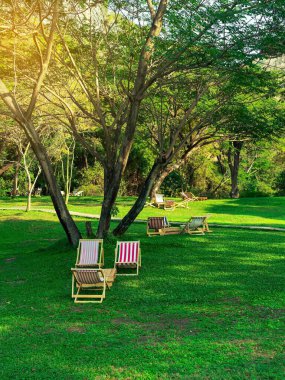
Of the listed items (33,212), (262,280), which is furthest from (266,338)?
(33,212)

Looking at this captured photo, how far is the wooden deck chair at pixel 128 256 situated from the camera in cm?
1348

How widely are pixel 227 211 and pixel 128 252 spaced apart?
17.8 meters

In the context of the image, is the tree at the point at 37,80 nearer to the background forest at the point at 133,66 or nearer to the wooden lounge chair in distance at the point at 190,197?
the background forest at the point at 133,66

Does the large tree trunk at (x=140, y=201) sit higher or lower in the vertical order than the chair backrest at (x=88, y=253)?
higher

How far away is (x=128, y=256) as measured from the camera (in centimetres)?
1367

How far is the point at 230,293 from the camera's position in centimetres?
1113

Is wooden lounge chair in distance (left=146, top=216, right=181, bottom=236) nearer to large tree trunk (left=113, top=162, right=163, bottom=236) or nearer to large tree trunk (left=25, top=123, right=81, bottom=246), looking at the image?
large tree trunk (left=113, top=162, right=163, bottom=236)

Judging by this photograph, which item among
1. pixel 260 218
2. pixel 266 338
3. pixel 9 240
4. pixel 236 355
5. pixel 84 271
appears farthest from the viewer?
pixel 260 218

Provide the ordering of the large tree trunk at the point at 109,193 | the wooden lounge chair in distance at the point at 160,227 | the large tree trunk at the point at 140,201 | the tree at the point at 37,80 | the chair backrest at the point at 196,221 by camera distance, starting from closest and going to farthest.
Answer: the tree at the point at 37,80 < the large tree trunk at the point at 109,193 < the large tree trunk at the point at 140,201 < the chair backrest at the point at 196,221 < the wooden lounge chair in distance at the point at 160,227

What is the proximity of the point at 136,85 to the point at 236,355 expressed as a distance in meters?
9.71

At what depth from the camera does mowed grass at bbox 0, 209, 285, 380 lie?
7152 millimetres

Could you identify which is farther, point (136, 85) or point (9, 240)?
point (9, 240)

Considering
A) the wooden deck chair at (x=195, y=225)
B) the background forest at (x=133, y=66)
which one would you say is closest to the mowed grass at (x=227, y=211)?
the wooden deck chair at (x=195, y=225)

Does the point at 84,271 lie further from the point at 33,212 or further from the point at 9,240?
the point at 33,212
